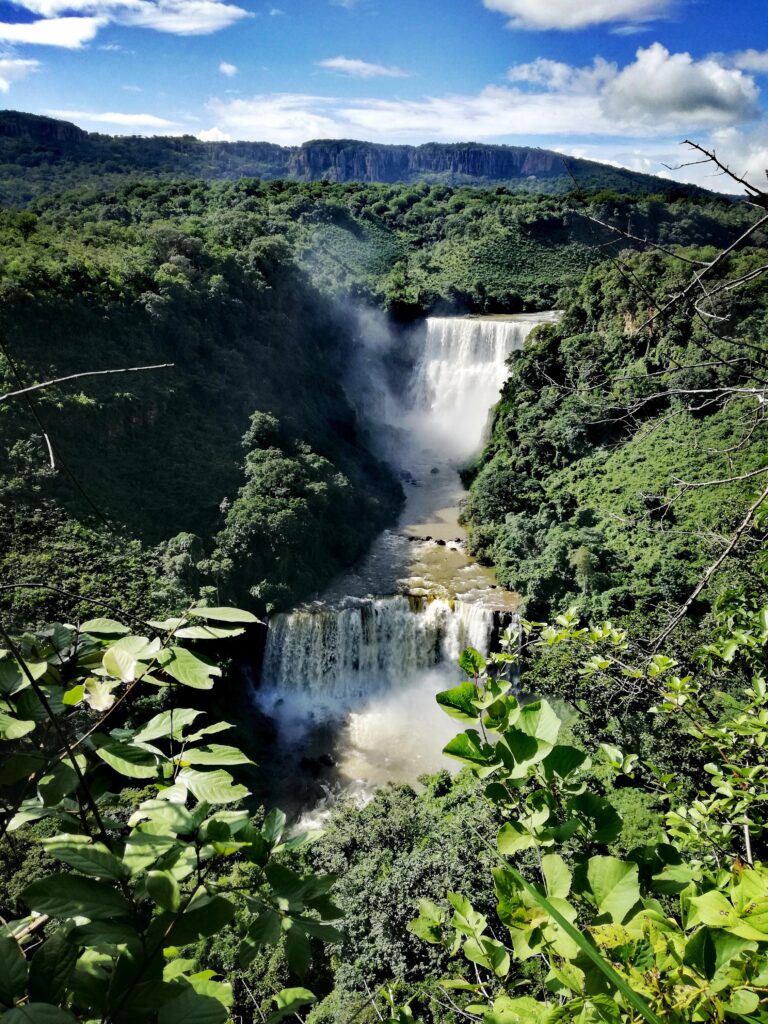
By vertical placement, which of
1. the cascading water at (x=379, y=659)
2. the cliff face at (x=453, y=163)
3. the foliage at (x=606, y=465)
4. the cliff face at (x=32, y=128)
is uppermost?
the cliff face at (x=453, y=163)

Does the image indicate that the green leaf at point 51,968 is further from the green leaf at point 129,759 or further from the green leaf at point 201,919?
the green leaf at point 129,759

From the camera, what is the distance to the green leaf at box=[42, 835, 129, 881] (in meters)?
1.09

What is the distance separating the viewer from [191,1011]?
101cm

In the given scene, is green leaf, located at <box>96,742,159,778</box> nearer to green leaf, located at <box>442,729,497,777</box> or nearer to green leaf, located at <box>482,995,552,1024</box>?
green leaf, located at <box>442,729,497,777</box>

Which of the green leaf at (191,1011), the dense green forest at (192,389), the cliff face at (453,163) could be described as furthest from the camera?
the cliff face at (453,163)

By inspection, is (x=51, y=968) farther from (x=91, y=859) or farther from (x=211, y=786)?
(x=211, y=786)

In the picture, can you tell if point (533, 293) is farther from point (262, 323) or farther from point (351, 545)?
point (351, 545)

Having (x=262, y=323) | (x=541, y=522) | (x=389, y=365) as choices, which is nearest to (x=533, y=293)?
(x=389, y=365)

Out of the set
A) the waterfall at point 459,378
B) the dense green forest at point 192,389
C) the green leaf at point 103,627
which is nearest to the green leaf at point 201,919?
the green leaf at point 103,627

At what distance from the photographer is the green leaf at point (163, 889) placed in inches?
42.6

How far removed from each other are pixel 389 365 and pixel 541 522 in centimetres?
2230

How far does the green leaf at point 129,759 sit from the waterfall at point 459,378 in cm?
3528

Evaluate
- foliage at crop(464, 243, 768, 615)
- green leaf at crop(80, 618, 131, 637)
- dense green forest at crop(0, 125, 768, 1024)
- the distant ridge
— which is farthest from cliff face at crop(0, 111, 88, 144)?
green leaf at crop(80, 618, 131, 637)

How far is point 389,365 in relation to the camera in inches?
1642
